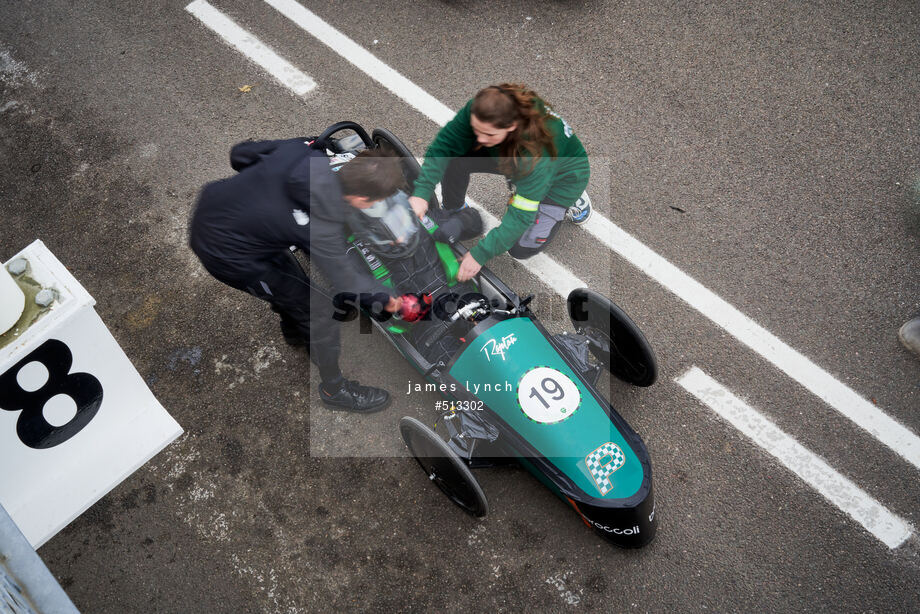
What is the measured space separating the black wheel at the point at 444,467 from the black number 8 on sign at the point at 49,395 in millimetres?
1457

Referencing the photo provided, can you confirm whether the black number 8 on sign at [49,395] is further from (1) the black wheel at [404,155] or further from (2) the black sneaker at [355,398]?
(1) the black wheel at [404,155]

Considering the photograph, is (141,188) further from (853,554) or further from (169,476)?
(853,554)

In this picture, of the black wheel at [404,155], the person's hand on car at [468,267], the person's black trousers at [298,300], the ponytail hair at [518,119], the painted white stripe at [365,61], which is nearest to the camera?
the ponytail hair at [518,119]

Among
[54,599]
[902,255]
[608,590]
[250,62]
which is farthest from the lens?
[250,62]

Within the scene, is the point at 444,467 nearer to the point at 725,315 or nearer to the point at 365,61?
the point at 725,315

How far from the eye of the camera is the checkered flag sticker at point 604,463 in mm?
A: 3166

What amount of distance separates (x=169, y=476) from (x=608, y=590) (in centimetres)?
271

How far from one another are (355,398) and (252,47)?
10.8 feet

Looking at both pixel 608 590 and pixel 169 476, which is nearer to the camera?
pixel 608 590

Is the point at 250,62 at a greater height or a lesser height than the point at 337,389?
greater

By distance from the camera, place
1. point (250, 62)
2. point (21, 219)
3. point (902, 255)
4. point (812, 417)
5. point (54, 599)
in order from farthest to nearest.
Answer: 1. point (250, 62)
2. point (21, 219)
3. point (902, 255)
4. point (812, 417)
5. point (54, 599)

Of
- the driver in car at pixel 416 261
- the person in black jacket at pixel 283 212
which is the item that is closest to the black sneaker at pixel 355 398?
the driver in car at pixel 416 261

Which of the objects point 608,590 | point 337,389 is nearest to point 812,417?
point 608,590

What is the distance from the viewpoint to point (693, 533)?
364 cm
